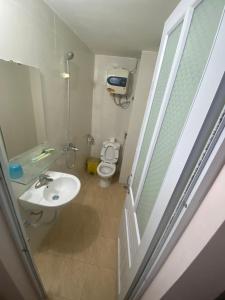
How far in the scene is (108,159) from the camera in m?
2.84

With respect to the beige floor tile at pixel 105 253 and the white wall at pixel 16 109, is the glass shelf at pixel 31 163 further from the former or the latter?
the beige floor tile at pixel 105 253

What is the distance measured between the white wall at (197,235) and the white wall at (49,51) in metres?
1.38

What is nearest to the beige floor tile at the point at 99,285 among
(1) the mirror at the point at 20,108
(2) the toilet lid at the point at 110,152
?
(1) the mirror at the point at 20,108

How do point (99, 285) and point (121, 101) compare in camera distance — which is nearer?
point (99, 285)

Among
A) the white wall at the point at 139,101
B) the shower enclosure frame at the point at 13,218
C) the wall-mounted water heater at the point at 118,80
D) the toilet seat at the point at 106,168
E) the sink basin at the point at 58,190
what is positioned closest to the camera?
the shower enclosure frame at the point at 13,218

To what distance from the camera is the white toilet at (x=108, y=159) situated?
2.73 m

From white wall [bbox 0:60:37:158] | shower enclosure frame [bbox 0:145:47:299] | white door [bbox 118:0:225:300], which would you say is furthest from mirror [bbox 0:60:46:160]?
white door [bbox 118:0:225:300]

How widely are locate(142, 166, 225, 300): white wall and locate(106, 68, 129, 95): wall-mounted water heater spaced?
2338 mm

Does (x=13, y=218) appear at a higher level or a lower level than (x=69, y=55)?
lower

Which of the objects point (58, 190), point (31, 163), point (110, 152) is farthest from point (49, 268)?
point (110, 152)

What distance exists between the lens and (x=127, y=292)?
1.01m

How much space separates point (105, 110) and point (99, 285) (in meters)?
2.59

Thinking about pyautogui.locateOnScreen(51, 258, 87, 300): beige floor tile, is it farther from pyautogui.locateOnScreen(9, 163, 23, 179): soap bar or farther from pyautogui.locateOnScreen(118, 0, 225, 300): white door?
pyautogui.locateOnScreen(9, 163, 23, 179): soap bar

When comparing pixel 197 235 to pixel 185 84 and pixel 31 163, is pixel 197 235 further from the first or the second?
pixel 31 163
